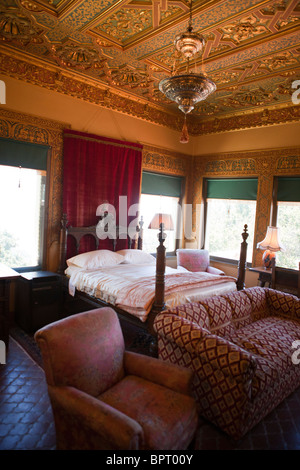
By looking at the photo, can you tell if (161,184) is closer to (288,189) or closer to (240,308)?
(288,189)

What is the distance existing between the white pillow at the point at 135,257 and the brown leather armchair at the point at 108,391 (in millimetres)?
2612

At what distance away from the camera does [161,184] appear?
613 centimetres

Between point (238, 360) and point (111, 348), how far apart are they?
860 mm

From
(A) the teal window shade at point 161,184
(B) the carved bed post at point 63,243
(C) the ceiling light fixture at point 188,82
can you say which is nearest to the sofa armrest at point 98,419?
(C) the ceiling light fixture at point 188,82

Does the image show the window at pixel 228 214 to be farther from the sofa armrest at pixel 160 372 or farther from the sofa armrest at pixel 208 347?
the sofa armrest at pixel 160 372

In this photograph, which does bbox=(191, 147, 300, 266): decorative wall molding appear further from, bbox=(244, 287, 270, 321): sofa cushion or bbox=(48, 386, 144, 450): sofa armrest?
bbox=(48, 386, 144, 450): sofa armrest

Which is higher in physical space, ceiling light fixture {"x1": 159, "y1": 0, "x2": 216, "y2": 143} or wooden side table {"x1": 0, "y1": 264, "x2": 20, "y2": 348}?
ceiling light fixture {"x1": 159, "y1": 0, "x2": 216, "y2": 143}

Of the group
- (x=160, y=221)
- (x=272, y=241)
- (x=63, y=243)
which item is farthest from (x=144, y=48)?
(x=272, y=241)

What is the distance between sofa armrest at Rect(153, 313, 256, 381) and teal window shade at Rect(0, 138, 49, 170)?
2877 mm

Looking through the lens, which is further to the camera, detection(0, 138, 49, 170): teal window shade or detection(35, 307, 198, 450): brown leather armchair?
detection(0, 138, 49, 170): teal window shade

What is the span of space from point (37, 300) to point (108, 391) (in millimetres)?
2208

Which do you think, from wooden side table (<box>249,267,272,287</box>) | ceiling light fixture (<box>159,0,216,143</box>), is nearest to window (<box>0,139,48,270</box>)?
ceiling light fixture (<box>159,0,216,143</box>)

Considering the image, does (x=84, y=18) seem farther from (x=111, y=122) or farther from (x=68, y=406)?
(x=68, y=406)

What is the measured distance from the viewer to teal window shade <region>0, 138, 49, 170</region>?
4.00m
